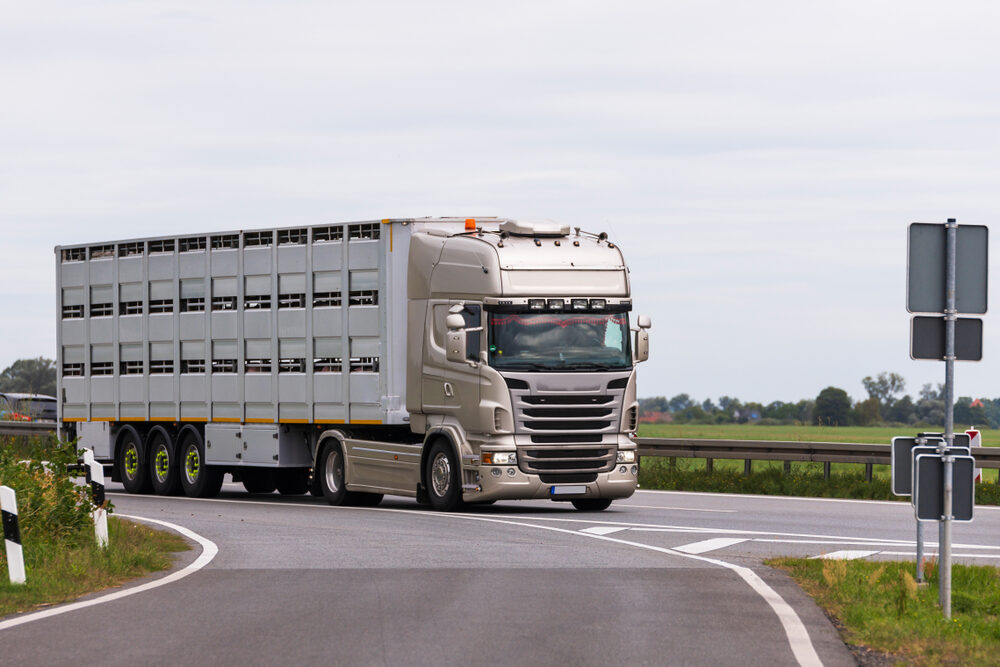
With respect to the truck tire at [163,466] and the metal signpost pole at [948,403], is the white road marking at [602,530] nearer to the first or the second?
the metal signpost pole at [948,403]

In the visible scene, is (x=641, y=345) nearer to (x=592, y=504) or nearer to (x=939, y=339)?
(x=592, y=504)

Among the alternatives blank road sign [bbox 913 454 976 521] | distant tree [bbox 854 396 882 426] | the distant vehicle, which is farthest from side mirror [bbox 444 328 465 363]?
distant tree [bbox 854 396 882 426]

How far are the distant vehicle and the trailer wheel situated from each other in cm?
2141

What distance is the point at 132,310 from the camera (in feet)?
89.4

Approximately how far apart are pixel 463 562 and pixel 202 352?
39.4 ft

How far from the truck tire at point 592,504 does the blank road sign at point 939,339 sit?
36.9ft

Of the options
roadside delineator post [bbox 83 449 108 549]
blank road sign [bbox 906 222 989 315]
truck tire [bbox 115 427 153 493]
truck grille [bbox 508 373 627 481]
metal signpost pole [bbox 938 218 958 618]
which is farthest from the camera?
truck tire [bbox 115 427 153 493]

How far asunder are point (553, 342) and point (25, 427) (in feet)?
72.0

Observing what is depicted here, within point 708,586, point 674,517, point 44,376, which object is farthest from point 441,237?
point 44,376

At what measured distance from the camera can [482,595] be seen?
40.7 ft

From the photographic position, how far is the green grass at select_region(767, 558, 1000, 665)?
1002 centimetres

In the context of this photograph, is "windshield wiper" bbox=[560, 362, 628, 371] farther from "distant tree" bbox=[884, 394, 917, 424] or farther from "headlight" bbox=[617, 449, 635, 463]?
"distant tree" bbox=[884, 394, 917, 424]

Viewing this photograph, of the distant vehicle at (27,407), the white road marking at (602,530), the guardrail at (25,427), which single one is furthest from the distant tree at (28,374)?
the white road marking at (602,530)

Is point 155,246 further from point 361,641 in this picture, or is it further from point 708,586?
point 361,641
